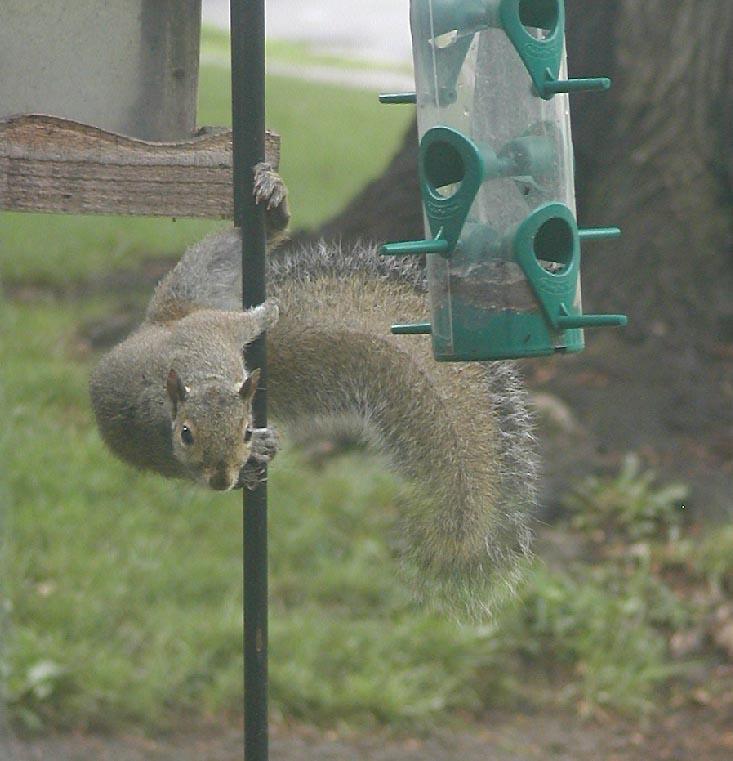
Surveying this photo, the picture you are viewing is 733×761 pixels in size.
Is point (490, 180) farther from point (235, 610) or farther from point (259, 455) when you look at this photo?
point (235, 610)

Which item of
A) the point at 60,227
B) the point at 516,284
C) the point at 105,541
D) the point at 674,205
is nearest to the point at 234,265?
the point at 516,284

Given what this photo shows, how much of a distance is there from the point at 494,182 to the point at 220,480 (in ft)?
2.18

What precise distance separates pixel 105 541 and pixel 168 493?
33cm

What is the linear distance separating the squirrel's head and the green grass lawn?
89 centimetres

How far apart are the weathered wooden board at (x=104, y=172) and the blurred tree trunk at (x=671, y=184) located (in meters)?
2.67

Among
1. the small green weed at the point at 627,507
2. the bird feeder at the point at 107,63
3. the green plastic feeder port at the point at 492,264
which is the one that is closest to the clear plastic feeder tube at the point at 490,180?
the green plastic feeder port at the point at 492,264

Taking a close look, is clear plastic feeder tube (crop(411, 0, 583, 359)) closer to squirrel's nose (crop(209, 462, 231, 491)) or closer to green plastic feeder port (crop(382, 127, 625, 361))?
green plastic feeder port (crop(382, 127, 625, 361))

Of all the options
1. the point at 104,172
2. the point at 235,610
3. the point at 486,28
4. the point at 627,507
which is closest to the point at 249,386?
the point at 104,172

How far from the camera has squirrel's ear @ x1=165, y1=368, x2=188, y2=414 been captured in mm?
2412

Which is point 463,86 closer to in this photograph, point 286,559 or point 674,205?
point 286,559

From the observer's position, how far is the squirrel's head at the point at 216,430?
2.29m

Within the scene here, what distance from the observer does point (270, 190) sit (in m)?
2.29

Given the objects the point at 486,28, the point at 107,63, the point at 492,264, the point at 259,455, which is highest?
the point at 107,63

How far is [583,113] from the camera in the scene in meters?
5.09
